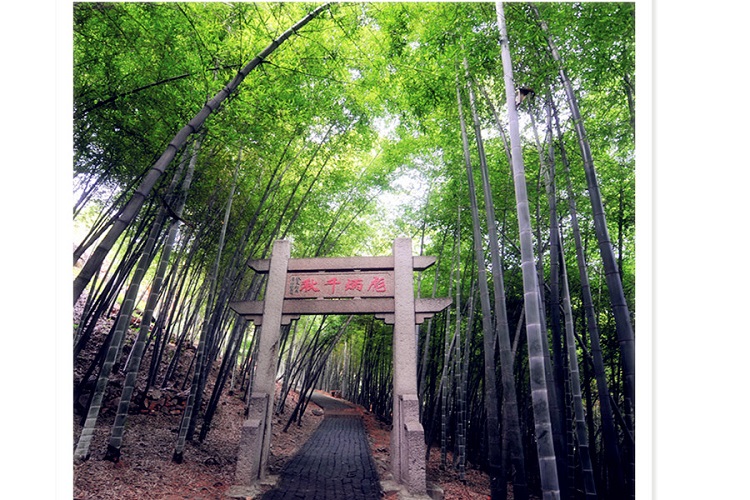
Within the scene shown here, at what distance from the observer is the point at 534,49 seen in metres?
3.29

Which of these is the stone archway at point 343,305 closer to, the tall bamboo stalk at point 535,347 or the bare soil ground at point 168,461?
the bare soil ground at point 168,461

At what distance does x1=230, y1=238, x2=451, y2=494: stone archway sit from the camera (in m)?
3.53

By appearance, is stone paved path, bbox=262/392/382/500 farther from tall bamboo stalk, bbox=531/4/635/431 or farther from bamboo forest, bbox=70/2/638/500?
tall bamboo stalk, bbox=531/4/635/431

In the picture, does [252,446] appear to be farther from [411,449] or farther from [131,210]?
[131,210]

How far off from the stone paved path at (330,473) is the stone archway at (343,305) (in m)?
0.33

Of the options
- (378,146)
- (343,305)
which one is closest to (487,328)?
(343,305)

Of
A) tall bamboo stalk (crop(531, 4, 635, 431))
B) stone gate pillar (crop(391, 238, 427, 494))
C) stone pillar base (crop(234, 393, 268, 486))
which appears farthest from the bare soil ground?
tall bamboo stalk (crop(531, 4, 635, 431))

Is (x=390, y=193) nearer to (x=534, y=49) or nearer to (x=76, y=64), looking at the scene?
(x=534, y=49)

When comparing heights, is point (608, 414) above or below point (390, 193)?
below

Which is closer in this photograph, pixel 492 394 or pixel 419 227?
pixel 492 394

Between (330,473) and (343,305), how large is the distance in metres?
2.06
